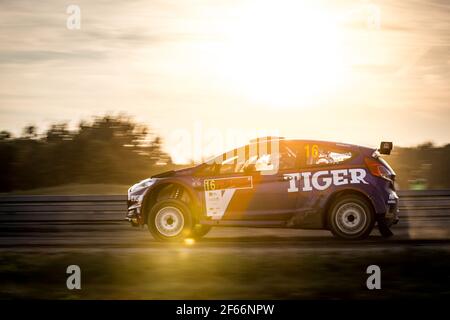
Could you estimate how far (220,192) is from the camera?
42.2 feet

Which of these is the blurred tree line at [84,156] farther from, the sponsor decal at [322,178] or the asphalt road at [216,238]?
the sponsor decal at [322,178]

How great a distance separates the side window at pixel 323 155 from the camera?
42.0ft

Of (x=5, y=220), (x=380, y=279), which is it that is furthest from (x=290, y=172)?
(x=5, y=220)

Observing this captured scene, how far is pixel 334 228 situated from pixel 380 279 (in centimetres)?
290

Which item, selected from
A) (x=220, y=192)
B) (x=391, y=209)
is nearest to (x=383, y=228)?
(x=391, y=209)

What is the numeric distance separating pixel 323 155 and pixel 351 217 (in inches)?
42.6

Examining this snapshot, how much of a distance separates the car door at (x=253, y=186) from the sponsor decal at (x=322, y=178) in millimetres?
111

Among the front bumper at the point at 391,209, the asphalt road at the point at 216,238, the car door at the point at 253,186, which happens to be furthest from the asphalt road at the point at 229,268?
the car door at the point at 253,186

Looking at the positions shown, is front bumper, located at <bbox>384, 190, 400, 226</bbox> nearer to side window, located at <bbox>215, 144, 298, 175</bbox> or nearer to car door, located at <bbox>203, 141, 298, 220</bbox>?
car door, located at <bbox>203, 141, 298, 220</bbox>

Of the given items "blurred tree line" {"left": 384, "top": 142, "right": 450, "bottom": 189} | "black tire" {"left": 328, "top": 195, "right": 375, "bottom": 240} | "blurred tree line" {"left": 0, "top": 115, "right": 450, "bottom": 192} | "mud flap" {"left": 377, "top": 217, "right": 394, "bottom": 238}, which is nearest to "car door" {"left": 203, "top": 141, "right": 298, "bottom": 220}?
"black tire" {"left": 328, "top": 195, "right": 375, "bottom": 240}

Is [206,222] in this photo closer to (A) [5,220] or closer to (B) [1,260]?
(B) [1,260]
